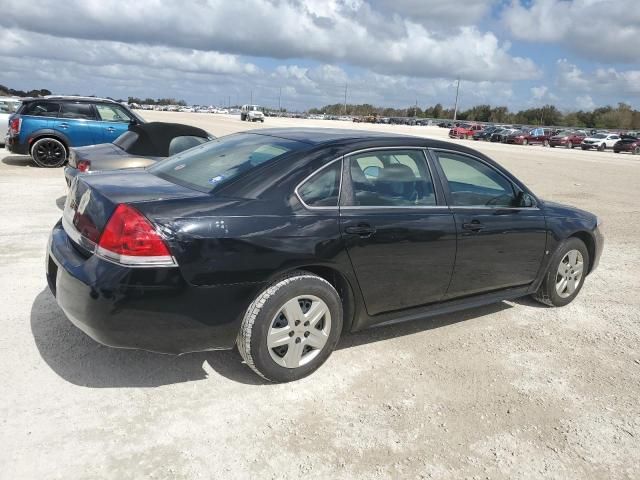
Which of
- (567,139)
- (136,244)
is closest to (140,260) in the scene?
(136,244)

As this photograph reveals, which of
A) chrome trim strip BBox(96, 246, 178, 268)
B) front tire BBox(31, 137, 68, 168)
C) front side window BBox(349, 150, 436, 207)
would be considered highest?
front side window BBox(349, 150, 436, 207)

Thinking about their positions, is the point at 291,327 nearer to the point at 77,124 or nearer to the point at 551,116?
the point at 77,124

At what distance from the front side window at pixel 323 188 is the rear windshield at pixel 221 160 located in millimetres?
266

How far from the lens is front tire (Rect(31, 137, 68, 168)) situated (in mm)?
12016

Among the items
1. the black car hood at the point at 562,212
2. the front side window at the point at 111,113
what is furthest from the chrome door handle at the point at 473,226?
the front side window at the point at 111,113

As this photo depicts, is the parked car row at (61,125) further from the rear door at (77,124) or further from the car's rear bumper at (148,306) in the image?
the car's rear bumper at (148,306)

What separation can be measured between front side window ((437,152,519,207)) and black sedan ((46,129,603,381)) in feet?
0.04

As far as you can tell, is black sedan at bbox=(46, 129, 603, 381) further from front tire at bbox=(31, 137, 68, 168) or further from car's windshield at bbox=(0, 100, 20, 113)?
car's windshield at bbox=(0, 100, 20, 113)

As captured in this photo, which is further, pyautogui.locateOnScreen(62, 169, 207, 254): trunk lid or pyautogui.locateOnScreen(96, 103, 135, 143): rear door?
pyautogui.locateOnScreen(96, 103, 135, 143): rear door

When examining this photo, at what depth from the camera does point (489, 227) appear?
4.16 m

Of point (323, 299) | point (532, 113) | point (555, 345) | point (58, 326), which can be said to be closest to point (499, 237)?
point (555, 345)

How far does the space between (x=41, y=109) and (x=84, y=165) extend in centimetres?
628

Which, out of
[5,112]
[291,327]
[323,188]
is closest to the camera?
[291,327]

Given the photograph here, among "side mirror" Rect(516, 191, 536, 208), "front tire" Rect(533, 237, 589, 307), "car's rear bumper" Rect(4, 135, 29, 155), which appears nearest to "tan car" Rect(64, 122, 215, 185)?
"side mirror" Rect(516, 191, 536, 208)
